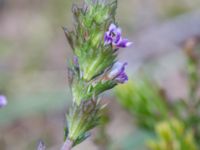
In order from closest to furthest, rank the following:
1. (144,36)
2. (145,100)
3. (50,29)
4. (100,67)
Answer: (100,67) → (145,100) → (144,36) → (50,29)

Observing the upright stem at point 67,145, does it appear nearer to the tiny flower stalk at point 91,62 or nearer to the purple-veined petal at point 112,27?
the tiny flower stalk at point 91,62

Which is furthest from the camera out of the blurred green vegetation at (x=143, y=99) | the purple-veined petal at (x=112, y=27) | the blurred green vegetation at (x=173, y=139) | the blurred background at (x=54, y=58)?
the blurred background at (x=54, y=58)

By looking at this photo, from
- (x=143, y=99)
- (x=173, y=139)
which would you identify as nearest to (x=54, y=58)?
(x=143, y=99)

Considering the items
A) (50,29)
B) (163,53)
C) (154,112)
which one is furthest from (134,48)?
(154,112)

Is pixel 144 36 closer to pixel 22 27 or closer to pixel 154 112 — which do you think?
pixel 22 27

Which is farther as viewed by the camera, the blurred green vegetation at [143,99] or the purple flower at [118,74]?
the blurred green vegetation at [143,99]

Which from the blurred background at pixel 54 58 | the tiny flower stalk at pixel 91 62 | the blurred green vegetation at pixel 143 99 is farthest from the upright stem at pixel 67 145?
the blurred background at pixel 54 58

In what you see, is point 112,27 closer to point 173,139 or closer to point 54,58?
point 173,139
